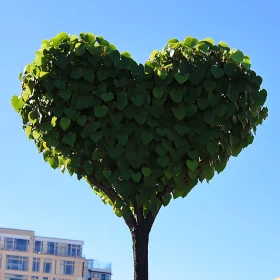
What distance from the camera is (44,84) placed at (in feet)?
29.3

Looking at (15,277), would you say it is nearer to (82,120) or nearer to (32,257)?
(32,257)

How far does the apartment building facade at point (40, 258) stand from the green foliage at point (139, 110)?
7654cm

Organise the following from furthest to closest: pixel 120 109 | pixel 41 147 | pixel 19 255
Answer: pixel 19 255 < pixel 41 147 < pixel 120 109

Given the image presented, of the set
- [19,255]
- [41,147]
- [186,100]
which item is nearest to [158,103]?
[186,100]

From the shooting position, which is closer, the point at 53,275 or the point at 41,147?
the point at 41,147

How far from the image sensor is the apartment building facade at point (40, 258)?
84.8 meters

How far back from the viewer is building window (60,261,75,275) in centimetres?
8700

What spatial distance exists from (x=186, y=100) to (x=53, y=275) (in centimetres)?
8083

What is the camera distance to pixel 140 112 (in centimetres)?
884

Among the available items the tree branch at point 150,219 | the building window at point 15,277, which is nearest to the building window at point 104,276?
the building window at point 15,277

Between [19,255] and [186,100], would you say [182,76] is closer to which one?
[186,100]

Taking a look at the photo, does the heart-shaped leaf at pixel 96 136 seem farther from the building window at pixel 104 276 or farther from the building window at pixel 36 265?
the building window at pixel 104 276

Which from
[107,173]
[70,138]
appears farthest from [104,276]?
[70,138]

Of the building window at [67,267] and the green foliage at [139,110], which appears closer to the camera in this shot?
the green foliage at [139,110]
